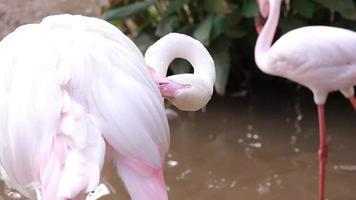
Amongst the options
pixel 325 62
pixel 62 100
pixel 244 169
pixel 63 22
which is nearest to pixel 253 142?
pixel 244 169

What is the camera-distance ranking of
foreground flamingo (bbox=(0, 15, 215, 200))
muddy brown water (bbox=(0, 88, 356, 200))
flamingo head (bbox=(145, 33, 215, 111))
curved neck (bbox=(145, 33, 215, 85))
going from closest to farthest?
1. foreground flamingo (bbox=(0, 15, 215, 200))
2. flamingo head (bbox=(145, 33, 215, 111))
3. curved neck (bbox=(145, 33, 215, 85))
4. muddy brown water (bbox=(0, 88, 356, 200))

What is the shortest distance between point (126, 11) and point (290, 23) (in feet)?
3.43

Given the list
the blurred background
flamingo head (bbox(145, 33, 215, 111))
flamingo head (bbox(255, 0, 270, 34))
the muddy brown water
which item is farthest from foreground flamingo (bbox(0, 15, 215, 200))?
flamingo head (bbox(255, 0, 270, 34))

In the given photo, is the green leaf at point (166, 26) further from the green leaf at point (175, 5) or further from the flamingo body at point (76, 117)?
the flamingo body at point (76, 117)

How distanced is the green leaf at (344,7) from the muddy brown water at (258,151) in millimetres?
624

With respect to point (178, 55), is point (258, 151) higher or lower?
lower

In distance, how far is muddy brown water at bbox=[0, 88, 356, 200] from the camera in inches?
165

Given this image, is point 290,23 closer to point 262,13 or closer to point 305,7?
point 305,7

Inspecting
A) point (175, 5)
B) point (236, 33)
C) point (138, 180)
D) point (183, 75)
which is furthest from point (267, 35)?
point (138, 180)

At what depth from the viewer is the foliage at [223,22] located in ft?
16.4

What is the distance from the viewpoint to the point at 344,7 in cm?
490

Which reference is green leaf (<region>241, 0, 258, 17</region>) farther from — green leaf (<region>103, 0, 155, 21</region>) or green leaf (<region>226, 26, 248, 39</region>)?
green leaf (<region>103, 0, 155, 21</region>)

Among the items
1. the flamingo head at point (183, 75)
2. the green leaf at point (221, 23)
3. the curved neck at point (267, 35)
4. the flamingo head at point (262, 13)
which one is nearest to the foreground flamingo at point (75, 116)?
the flamingo head at point (183, 75)

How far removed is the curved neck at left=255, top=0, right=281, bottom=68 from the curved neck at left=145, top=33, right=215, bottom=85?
4.56 ft
